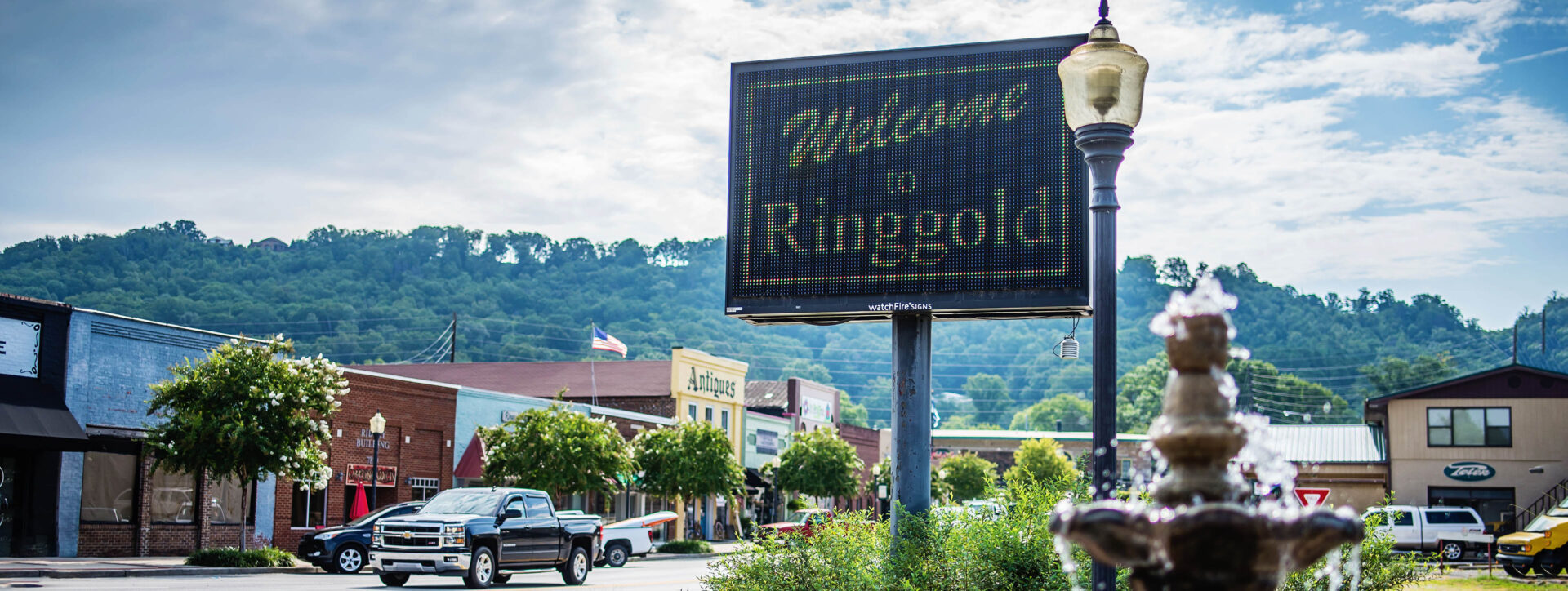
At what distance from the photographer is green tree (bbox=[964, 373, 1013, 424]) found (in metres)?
176

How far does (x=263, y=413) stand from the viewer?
27188 millimetres

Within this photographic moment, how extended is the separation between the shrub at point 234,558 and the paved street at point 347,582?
1460 millimetres

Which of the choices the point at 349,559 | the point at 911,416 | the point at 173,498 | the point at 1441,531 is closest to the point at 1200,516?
the point at 911,416

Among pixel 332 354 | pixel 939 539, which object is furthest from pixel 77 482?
pixel 332 354

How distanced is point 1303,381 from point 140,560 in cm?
11765

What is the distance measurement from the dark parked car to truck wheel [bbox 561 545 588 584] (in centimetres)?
353

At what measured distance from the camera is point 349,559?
88.8ft

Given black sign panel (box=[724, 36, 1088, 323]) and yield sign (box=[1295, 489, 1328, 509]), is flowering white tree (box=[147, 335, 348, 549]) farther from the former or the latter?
yield sign (box=[1295, 489, 1328, 509])

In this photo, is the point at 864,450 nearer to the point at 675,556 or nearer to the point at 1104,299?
the point at 675,556

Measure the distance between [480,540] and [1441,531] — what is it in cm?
3021

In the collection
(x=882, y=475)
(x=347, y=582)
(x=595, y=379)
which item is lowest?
(x=347, y=582)

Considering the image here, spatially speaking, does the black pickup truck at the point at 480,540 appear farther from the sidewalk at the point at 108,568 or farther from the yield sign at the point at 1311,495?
the yield sign at the point at 1311,495

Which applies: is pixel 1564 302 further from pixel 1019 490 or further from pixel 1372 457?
pixel 1019 490

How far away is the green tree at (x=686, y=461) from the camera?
47.9 meters
